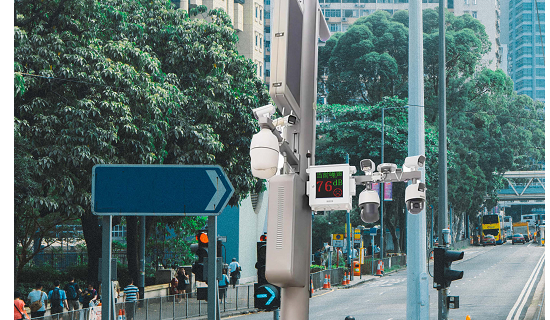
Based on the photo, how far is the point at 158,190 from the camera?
6.17 m

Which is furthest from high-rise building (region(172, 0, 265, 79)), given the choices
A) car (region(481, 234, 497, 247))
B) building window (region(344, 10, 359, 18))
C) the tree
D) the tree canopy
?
the tree

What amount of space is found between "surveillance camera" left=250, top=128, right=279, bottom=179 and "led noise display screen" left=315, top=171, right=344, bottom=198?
0.52m

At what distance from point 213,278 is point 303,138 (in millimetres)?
1518

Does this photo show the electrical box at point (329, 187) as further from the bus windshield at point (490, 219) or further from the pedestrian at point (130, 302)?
the bus windshield at point (490, 219)

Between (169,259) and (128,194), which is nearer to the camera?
(128,194)

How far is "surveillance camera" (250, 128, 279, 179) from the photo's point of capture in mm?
5289

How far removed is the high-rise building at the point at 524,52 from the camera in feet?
514

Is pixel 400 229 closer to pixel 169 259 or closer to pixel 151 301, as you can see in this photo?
pixel 169 259

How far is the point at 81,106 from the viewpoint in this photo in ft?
66.7

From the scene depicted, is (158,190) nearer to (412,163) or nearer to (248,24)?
(412,163)

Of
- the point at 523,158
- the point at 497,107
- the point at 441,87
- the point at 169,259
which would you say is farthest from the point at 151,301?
the point at 523,158

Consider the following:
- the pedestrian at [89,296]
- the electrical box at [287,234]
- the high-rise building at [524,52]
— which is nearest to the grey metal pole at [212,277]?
the electrical box at [287,234]

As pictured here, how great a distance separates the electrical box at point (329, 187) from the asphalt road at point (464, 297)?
1971 cm

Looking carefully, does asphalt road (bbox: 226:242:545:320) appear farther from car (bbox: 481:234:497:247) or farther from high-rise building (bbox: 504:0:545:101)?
high-rise building (bbox: 504:0:545:101)
